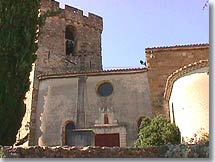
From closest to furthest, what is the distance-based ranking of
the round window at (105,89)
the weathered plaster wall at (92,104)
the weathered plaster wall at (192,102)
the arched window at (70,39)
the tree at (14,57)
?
the tree at (14,57) → the weathered plaster wall at (192,102) → the weathered plaster wall at (92,104) → the round window at (105,89) → the arched window at (70,39)


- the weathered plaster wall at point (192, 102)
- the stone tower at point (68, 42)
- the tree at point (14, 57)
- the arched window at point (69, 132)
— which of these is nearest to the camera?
the tree at point (14, 57)

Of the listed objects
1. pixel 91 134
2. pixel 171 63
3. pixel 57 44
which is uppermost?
pixel 57 44

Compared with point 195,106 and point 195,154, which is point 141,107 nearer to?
point 195,106

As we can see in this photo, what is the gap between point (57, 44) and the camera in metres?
25.7

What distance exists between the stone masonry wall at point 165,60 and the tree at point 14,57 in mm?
9411

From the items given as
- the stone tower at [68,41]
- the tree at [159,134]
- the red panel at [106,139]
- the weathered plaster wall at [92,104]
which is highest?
the stone tower at [68,41]

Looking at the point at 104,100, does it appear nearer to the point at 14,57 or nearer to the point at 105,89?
the point at 105,89

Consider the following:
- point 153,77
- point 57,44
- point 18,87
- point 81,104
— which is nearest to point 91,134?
point 81,104

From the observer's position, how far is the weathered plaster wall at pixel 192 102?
481 inches

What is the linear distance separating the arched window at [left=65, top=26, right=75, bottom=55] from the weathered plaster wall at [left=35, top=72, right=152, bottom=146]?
6723 millimetres

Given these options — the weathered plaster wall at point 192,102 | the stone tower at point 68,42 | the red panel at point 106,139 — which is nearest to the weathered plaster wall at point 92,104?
the red panel at point 106,139

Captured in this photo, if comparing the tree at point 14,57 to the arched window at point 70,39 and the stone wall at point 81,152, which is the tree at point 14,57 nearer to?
the stone wall at point 81,152

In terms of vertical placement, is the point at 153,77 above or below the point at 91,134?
above

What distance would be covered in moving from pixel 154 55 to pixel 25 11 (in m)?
10.1
